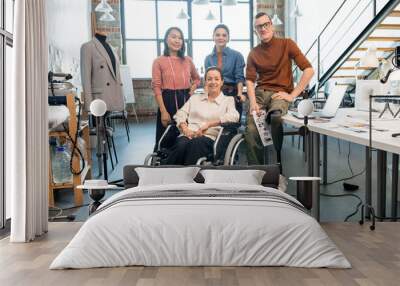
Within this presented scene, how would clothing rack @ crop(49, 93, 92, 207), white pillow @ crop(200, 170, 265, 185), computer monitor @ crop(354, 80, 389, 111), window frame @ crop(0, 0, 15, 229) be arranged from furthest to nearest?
clothing rack @ crop(49, 93, 92, 207), computer monitor @ crop(354, 80, 389, 111), window frame @ crop(0, 0, 15, 229), white pillow @ crop(200, 170, 265, 185)

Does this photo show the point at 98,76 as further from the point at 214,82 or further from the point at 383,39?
the point at 383,39

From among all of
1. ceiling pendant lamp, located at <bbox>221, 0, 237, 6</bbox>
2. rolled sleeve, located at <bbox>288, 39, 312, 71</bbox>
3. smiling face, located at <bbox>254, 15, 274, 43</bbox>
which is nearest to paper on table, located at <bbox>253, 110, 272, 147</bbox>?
rolled sleeve, located at <bbox>288, 39, 312, 71</bbox>

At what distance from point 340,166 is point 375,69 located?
1.34m

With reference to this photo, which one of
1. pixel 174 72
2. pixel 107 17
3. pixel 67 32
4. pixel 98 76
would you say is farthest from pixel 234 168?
pixel 67 32

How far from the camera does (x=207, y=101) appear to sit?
4969mm

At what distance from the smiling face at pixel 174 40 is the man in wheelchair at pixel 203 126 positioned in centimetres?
42

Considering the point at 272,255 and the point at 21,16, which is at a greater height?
the point at 21,16

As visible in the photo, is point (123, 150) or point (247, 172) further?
point (123, 150)

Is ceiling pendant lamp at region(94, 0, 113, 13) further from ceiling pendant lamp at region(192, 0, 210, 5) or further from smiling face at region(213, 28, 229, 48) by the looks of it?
smiling face at region(213, 28, 229, 48)

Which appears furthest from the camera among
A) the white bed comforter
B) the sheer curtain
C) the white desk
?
the sheer curtain

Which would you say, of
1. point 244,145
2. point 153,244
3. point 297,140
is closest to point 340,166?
point 297,140

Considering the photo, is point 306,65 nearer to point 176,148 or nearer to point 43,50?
point 176,148

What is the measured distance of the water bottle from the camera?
199 inches

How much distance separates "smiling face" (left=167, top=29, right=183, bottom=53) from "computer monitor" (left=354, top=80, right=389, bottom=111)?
5.51 feet
